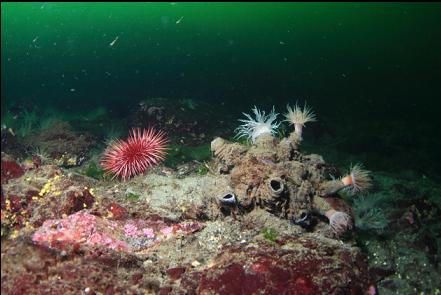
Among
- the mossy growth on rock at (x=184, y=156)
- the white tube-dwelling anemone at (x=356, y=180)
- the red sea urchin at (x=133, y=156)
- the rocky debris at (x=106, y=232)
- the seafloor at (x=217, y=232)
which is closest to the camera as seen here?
the seafloor at (x=217, y=232)

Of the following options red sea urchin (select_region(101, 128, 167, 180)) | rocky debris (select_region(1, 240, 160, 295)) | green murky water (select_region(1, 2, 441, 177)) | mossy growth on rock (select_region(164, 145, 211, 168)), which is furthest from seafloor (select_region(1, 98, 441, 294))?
green murky water (select_region(1, 2, 441, 177))

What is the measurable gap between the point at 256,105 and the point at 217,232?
17.6 m

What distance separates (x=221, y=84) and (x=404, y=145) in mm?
14118

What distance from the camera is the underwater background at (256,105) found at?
7668 millimetres

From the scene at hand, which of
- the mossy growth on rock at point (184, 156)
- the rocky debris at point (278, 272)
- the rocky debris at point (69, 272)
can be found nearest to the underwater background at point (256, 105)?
the mossy growth on rock at point (184, 156)

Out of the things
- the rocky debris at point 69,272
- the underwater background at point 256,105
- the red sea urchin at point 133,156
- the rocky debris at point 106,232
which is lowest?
the rocky debris at point 69,272

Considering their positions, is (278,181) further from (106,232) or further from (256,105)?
(256,105)

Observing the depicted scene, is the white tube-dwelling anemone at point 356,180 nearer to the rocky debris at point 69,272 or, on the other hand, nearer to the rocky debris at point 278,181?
the rocky debris at point 278,181

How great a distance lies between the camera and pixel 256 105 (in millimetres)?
22438

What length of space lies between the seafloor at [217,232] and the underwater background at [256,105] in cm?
8

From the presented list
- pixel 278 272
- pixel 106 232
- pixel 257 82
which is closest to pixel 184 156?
pixel 106 232

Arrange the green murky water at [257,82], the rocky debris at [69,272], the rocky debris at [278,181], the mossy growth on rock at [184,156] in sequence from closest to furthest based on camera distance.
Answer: the rocky debris at [69,272] → the rocky debris at [278,181] → the mossy growth on rock at [184,156] → the green murky water at [257,82]

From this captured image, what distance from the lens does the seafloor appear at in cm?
404

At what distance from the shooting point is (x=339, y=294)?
409cm
